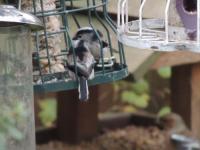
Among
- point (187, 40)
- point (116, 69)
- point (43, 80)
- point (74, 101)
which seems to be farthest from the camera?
point (74, 101)

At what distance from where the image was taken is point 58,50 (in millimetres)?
2354

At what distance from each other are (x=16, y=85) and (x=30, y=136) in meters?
0.14

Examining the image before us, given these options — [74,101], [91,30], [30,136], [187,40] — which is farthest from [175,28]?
[74,101]

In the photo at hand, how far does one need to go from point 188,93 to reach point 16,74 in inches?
82.7

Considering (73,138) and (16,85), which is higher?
(16,85)

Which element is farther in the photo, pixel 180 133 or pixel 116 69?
pixel 180 133

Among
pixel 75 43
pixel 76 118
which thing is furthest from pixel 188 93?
pixel 75 43

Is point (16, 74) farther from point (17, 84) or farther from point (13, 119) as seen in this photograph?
point (13, 119)

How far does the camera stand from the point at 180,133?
3.79 metres

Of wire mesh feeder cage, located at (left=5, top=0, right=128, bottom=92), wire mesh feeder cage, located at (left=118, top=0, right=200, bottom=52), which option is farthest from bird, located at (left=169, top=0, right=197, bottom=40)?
wire mesh feeder cage, located at (left=5, top=0, right=128, bottom=92)

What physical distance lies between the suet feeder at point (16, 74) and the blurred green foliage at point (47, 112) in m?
2.74

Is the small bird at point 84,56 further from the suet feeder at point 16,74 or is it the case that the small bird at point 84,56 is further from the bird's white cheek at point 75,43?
the suet feeder at point 16,74

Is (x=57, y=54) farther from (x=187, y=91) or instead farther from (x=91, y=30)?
(x=187, y=91)

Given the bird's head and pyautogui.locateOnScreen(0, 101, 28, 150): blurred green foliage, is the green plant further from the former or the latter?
pyautogui.locateOnScreen(0, 101, 28, 150): blurred green foliage
